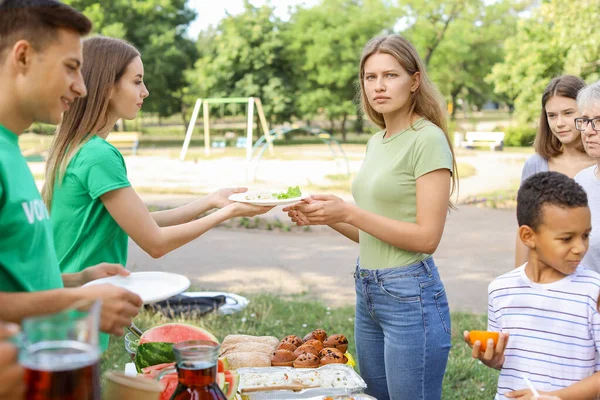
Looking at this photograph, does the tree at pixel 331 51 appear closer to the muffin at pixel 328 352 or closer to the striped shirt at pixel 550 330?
the muffin at pixel 328 352

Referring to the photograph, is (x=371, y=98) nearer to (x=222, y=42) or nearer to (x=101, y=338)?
(x=101, y=338)

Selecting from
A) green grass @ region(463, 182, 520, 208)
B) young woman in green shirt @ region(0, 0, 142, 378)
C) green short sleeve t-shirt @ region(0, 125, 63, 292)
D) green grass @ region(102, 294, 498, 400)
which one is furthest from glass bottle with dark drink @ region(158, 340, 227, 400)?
green grass @ region(463, 182, 520, 208)

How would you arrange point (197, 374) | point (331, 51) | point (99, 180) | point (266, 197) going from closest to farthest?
1. point (197, 374)
2. point (99, 180)
3. point (266, 197)
4. point (331, 51)

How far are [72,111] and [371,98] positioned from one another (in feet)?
4.27

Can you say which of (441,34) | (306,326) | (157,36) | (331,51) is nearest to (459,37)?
(441,34)

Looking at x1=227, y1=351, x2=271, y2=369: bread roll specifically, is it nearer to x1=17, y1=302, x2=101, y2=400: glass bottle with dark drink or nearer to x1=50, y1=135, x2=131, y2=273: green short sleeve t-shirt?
x1=50, y1=135, x2=131, y2=273: green short sleeve t-shirt

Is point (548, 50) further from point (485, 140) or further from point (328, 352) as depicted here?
point (328, 352)

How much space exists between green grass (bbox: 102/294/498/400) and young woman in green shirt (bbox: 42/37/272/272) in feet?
10.1

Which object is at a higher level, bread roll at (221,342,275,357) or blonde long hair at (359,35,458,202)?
blonde long hair at (359,35,458,202)

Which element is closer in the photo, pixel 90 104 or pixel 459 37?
pixel 90 104

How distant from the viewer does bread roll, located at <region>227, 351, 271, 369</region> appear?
2.73 metres

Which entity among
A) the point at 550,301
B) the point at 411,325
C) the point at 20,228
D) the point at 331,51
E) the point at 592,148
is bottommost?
the point at 411,325

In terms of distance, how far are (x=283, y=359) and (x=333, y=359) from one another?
208 mm

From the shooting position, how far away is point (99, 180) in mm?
2547
